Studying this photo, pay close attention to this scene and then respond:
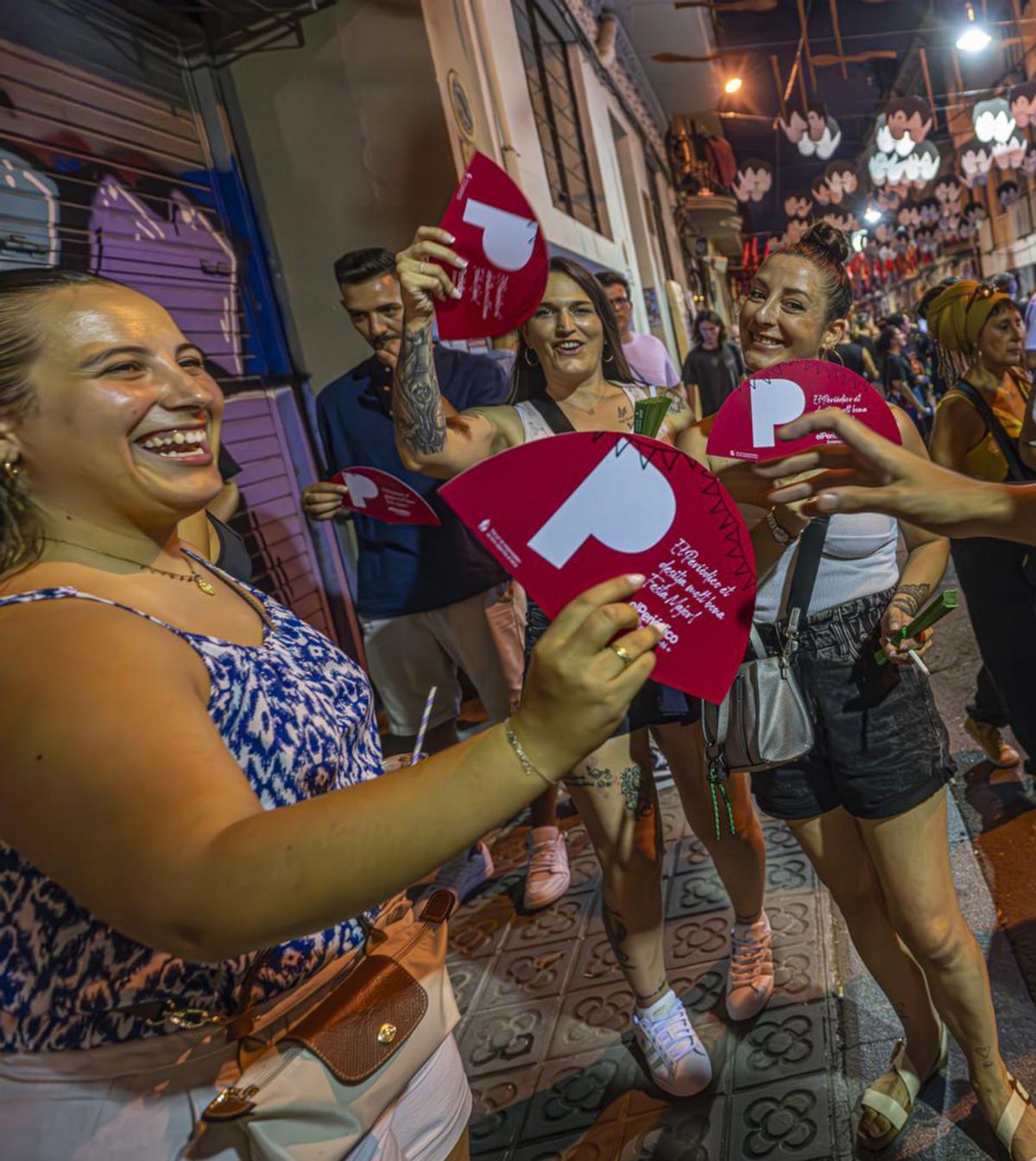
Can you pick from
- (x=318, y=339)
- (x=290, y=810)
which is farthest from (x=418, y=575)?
(x=290, y=810)

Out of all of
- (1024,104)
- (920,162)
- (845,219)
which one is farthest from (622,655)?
(845,219)

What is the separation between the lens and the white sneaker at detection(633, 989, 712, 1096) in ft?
7.54

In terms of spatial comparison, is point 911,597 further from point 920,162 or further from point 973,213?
point 973,213

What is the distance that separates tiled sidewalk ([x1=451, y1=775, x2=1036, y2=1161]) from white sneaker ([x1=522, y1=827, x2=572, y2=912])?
0.20 ft

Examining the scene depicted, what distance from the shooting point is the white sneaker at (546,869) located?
338 centimetres

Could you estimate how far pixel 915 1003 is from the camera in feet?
6.87

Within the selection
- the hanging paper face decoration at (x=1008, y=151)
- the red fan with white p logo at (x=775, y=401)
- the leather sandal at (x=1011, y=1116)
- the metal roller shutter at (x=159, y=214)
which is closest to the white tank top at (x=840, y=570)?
the red fan with white p logo at (x=775, y=401)

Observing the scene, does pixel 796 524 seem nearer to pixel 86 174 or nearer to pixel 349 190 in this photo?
pixel 86 174

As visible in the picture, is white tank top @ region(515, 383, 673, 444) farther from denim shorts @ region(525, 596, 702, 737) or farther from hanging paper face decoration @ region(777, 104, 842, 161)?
hanging paper face decoration @ region(777, 104, 842, 161)

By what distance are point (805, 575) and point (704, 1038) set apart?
146cm

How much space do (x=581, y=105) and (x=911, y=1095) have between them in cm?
994

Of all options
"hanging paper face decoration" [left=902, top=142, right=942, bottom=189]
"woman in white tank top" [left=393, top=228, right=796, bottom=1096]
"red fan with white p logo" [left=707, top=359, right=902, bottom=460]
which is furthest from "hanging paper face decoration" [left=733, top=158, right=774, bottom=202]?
"red fan with white p logo" [left=707, top=359, right=902, bottom=460]

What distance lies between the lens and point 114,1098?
1044 millimetres

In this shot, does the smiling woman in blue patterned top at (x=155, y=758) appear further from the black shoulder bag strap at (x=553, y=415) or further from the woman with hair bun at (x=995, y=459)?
the woman with hair bun at (x=995, y=459)
